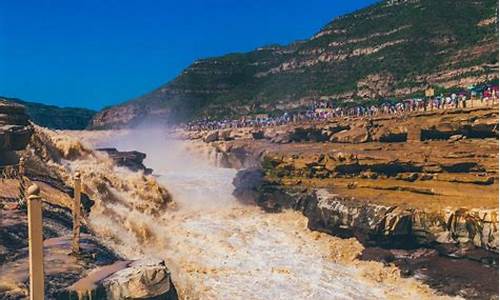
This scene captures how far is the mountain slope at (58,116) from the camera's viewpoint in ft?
460

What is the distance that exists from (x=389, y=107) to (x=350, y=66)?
4374 cm

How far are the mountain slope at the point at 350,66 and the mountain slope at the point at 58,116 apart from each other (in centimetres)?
1734

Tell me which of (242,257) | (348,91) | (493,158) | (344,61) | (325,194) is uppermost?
(344,61)

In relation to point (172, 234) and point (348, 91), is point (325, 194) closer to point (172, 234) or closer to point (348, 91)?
point (172, 234)

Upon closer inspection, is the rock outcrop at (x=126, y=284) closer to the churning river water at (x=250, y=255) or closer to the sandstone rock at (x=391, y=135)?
the churning river water at (x=250, y=255)

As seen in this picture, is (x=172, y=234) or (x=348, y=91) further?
(x=348, y=91)

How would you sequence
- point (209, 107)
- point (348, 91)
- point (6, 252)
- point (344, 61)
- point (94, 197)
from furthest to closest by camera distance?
point (209, 107) → point (344, 61) → point (348, 91) → point (94, 197) → point (6, 252)

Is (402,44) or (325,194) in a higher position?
(402,44)

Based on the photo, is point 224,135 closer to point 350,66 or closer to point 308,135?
point 308,135

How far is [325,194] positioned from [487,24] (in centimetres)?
6604

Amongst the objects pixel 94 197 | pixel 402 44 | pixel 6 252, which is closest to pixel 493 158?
pixel 94 197

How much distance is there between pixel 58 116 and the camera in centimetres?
14700

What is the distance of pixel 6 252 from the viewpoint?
38.5 ft

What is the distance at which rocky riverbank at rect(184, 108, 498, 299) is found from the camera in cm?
1930
